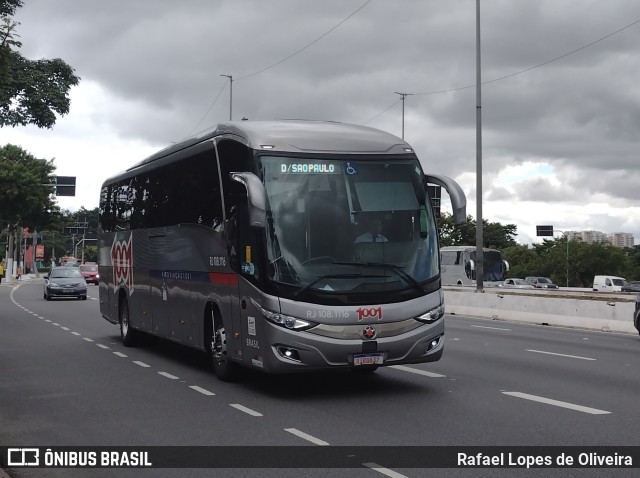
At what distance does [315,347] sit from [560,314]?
17.0m

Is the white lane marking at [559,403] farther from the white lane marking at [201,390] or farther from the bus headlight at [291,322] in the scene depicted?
the white lane marking at [201,390]

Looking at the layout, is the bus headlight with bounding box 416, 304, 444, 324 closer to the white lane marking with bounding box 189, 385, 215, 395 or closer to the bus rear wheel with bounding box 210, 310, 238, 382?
the bus rear wheel with bounding box 210, 310, 238, 382

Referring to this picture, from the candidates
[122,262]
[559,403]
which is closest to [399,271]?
[559,403]

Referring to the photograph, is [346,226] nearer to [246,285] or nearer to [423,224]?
[423,224]

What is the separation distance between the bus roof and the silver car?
30.1m

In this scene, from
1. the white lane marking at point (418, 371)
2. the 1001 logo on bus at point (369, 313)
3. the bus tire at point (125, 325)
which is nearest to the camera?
the 1001 logo on bus at point (369, 313)

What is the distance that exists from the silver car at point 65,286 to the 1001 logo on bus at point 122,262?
72.8 feet

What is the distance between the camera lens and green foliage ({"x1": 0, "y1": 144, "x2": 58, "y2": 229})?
67000 mm

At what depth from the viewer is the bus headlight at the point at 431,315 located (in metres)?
10.7

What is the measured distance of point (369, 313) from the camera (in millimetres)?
10312

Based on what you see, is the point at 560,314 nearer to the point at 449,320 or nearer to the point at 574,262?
the point at 449,320

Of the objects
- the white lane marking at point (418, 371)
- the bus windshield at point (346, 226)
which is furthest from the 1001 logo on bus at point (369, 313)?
the white lane marking at point (418, 371)

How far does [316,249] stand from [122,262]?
28.6ft
